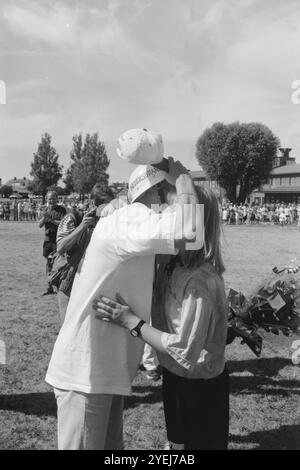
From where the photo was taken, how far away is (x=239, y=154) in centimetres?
5584

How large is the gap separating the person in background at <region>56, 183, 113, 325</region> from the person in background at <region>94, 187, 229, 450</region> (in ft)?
7.17

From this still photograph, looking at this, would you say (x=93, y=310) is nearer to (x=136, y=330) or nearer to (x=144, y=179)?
(x=136, y=330)

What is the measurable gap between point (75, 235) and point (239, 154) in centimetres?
5331

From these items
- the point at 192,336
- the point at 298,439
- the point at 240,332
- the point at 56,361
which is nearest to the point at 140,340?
the point at 192,336

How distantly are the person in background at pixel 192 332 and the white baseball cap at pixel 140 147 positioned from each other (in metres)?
0.28

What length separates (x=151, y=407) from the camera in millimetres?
4457

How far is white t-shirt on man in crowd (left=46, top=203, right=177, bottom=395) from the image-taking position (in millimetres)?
1983

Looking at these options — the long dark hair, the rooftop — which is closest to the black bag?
the long dark hair

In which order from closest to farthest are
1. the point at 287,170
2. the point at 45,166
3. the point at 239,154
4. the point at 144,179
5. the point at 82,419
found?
the point at 82,419 < the point at 144,179 < the point at 45,166 < the point at 239,154 < the point at 287,170

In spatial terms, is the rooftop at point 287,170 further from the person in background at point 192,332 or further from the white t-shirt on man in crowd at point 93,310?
the white t-shirt on man in crowd at point 93,310

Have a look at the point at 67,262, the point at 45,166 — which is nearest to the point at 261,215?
the point at 45,166

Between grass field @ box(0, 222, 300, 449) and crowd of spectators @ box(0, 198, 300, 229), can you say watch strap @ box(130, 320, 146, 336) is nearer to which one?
grass field @ box(0, 222, 300, 449)
